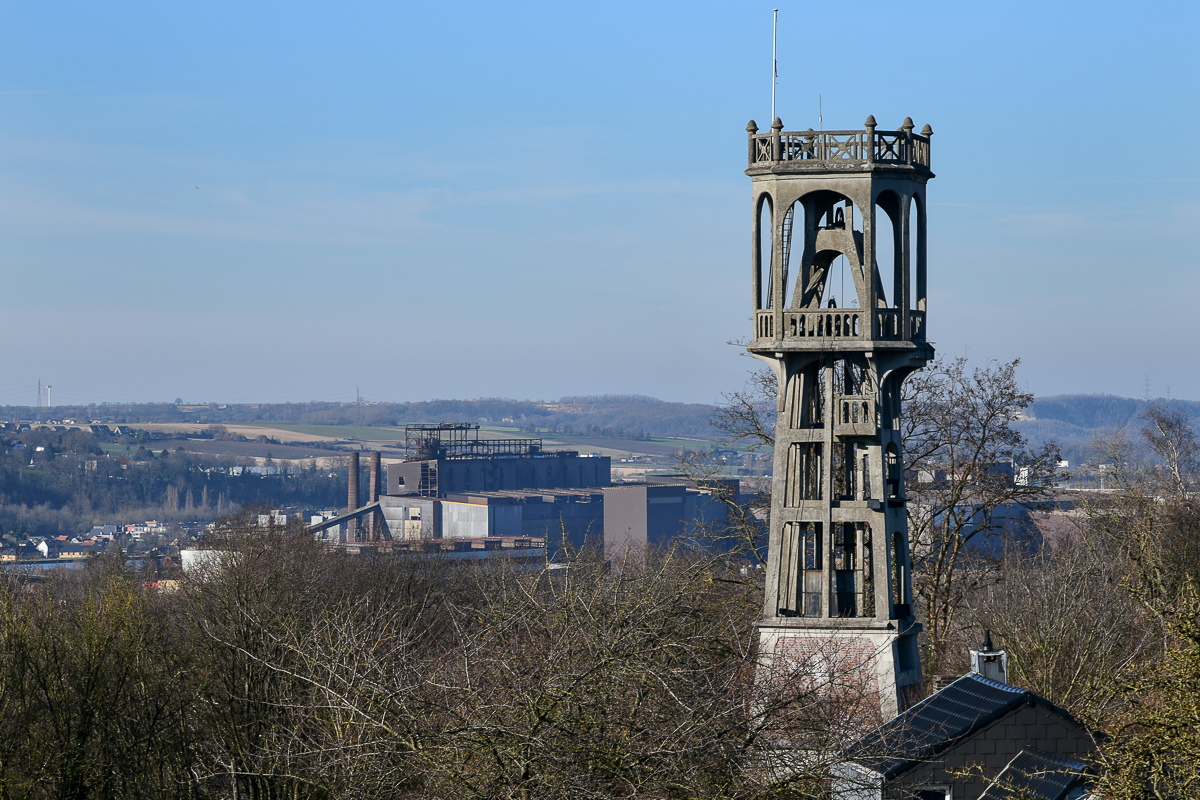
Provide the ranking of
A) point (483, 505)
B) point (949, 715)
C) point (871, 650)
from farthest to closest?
point (483, 505) < point (871, 650) < point (949, 715)

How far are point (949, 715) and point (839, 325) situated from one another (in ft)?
22.9

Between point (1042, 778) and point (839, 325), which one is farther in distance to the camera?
point (839, 325)

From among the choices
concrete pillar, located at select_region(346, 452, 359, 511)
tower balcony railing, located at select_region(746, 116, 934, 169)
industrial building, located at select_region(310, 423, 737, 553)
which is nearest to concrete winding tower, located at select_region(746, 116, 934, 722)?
tower balcony railing, located at select_region(746, 116, 934, 169)

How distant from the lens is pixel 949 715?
78.4 ft

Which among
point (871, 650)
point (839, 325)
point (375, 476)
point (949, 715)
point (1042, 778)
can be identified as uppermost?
point (839, 325)

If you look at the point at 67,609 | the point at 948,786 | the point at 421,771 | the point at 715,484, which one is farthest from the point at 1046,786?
the point at 67,609

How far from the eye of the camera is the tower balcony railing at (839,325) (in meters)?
27.5

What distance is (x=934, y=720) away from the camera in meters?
23.7

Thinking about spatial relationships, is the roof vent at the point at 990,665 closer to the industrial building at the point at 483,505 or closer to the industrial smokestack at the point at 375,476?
the industrial building at the point at 483,505

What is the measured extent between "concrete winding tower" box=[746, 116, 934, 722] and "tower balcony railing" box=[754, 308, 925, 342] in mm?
23

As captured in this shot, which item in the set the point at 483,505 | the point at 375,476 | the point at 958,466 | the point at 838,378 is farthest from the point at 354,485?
the point at 838,378

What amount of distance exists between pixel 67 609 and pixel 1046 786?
91.2ft

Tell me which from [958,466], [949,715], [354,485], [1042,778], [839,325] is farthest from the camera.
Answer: [354,485]

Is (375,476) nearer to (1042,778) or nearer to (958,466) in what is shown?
(958,466)
